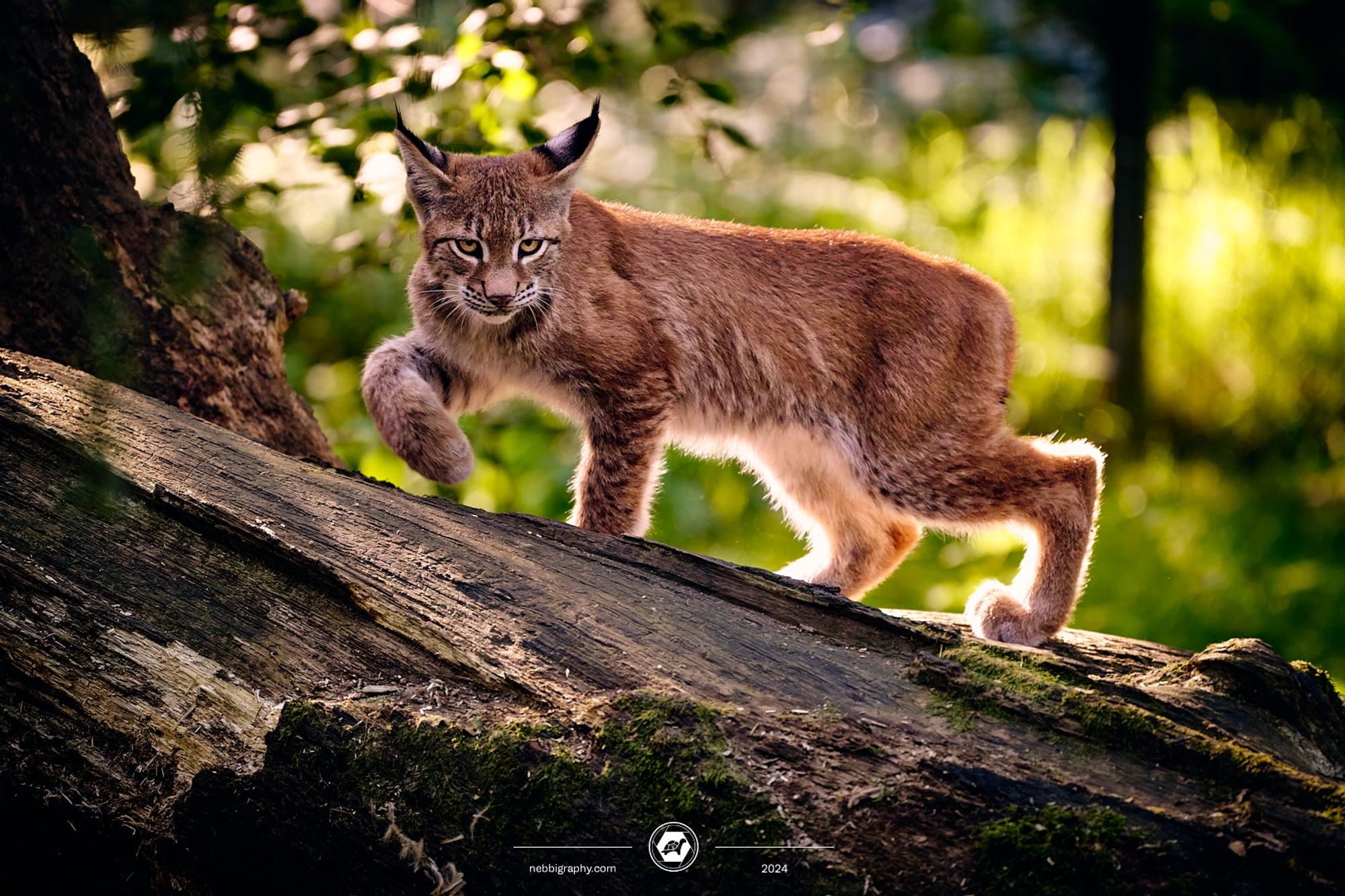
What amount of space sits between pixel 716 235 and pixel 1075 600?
71.7 inches

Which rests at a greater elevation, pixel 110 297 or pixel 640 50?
pixel 640 50

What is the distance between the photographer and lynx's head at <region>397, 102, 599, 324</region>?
4148 millimetres

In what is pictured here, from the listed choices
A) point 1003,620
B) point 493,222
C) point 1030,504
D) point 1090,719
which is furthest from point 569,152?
point 1090,719

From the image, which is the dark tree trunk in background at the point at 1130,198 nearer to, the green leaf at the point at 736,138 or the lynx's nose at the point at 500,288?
the green leaf at the point at 736,138

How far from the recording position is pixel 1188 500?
7.56 metres

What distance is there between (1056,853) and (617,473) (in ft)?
7.10

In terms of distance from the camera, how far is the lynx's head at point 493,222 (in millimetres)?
4148

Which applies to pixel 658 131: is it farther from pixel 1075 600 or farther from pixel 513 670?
pixel 513 670

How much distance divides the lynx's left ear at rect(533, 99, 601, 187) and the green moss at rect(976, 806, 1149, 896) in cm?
264

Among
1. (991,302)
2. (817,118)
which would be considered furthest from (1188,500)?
(817,118)

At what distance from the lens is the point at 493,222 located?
4160mm

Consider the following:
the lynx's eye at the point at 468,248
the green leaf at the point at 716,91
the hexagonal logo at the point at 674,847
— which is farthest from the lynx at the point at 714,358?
the hexagonal logo at the point at 674,847

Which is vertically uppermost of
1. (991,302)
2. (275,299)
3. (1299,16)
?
(1299,16)

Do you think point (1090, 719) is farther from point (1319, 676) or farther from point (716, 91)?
point (716, 91)
